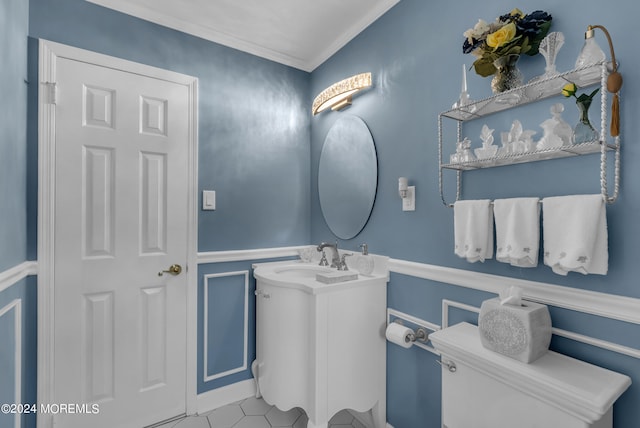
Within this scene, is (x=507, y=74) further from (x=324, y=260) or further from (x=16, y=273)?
(x=16, y=273)

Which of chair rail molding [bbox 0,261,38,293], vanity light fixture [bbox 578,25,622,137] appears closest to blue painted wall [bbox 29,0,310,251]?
chair rail molding [bbox 0,261,38,293]

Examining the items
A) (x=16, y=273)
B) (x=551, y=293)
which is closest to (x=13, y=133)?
(x=16, y=273)

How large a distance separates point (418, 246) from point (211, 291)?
1349mm

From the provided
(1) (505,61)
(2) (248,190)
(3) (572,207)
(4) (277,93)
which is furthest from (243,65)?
(3) (572,207)

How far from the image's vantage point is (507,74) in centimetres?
114

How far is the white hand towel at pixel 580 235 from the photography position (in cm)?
91

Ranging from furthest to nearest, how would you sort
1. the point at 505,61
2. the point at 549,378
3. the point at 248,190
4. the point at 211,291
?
the point at 248,190, the point at 211,291, the point at 505,61, the point at 549,378

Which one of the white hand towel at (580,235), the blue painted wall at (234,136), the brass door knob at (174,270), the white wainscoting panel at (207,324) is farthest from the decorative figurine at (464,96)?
the brass door knob at (174,270)

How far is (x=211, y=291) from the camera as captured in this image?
6.72 ft

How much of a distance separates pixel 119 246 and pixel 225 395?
3.87 feet

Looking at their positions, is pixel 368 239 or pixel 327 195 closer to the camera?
pixel 368 239

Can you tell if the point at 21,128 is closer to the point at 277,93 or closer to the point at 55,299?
the point at 55,299

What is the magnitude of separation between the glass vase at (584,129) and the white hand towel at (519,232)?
0.72 feet

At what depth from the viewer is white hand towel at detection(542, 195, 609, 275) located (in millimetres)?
912
